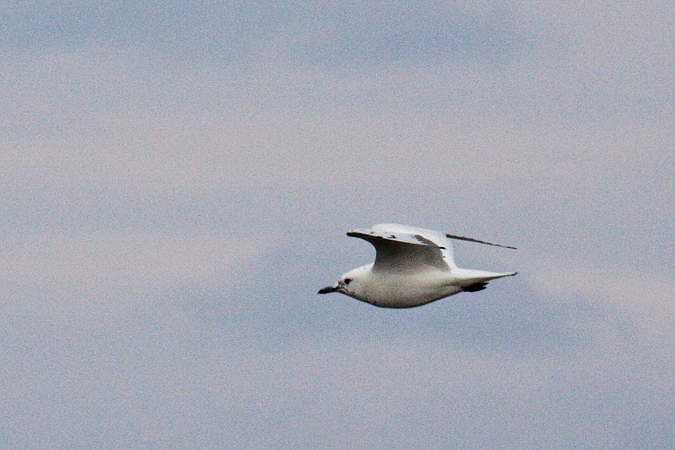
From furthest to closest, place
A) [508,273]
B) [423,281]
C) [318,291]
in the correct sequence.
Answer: [318,291], [423,281], [508,273]

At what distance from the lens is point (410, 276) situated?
5147 centimetres

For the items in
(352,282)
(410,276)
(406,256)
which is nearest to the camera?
(406,256)

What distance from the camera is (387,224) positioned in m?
57.9

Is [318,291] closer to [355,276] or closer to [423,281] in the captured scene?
[355,276]

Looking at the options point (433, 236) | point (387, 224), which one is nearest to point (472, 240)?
point (433, 236)

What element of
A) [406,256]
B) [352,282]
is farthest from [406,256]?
[352,282]

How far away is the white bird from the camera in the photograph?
50.2 metres

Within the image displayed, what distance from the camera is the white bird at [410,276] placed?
50219 mm

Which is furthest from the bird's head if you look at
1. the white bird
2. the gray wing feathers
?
the gray wing feathers

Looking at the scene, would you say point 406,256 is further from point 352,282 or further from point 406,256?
point 352,282

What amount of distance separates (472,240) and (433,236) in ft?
4.90

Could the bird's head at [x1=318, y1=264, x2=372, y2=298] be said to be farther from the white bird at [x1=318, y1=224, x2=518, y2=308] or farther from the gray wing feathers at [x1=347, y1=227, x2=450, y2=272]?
the gray wing feathers at [x1=347, y1=227, x2=450, y2=272]

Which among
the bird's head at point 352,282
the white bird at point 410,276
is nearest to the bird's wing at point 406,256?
the white bird at point 410,276

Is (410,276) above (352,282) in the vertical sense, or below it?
above
